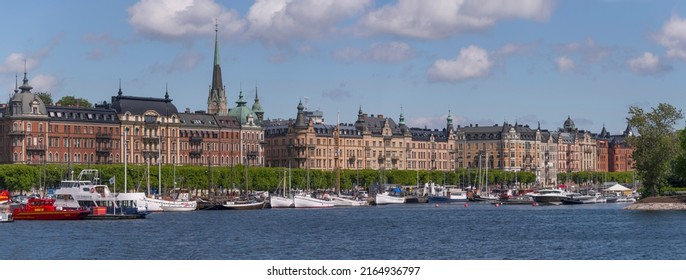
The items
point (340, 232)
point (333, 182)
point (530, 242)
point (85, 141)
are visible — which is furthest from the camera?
point (333, 182)

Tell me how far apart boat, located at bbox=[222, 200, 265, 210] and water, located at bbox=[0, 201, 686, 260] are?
25709 mm

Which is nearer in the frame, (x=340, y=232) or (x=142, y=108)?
(x=340, y=232)

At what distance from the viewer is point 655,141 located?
4087 inches

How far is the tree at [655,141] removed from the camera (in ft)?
339

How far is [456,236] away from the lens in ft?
246

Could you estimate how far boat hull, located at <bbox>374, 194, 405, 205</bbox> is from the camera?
155125mm

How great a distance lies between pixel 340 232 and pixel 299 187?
9334 cm

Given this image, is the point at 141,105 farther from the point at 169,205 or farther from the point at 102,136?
the point at 169,205

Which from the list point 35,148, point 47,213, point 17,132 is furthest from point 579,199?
point 47,213

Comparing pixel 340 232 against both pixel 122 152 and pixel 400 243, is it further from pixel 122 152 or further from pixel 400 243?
pixel 122 152

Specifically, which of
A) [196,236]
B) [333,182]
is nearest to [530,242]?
[196,236]

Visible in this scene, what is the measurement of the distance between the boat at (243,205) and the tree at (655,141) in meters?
38.7

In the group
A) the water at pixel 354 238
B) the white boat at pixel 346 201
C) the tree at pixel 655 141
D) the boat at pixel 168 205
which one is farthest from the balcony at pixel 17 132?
the tree at pixel 655 141

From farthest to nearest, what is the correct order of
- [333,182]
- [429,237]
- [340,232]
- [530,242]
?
[333,182] → [340,232] → [429,237] → [530,242]
